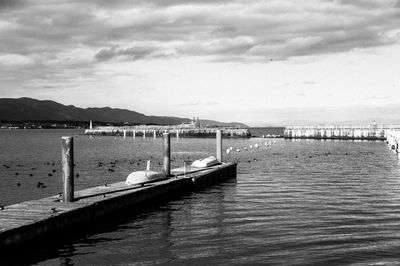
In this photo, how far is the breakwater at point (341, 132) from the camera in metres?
134

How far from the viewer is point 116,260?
683 inches

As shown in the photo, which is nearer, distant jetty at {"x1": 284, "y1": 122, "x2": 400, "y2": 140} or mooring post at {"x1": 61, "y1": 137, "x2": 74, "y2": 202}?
mooring post at {"x1": 61, "y1": 137, "x2": 74, "y2": 202}

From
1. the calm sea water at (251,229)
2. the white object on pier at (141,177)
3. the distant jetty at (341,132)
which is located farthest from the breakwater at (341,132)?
the white object on pier at (141,177)

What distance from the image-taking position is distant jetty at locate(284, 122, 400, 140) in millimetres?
134500

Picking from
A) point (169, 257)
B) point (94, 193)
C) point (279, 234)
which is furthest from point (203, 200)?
point (169, 257)

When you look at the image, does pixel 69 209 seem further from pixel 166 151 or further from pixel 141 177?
pixel 166 151

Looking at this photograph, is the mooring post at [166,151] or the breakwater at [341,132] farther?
the breakwater at [341,132]

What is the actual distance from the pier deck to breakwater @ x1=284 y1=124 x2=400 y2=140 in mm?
110248

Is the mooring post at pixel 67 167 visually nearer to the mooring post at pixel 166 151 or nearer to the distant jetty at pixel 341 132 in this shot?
the mooring post at pixel 166 151

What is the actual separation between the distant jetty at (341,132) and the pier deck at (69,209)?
11025 cm

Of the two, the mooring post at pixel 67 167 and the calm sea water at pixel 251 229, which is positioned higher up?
the mooring post at pixel 67 167

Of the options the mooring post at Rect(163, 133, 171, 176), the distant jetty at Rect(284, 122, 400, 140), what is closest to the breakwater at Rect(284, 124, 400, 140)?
the distant jetty at Rect(284, 122, 400, 140)

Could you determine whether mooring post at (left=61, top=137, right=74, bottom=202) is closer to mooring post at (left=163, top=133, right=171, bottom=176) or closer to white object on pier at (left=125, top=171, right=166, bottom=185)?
white object on pier at (left=125, top=171, right=166, bottom=185)

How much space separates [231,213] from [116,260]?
9786 mm
